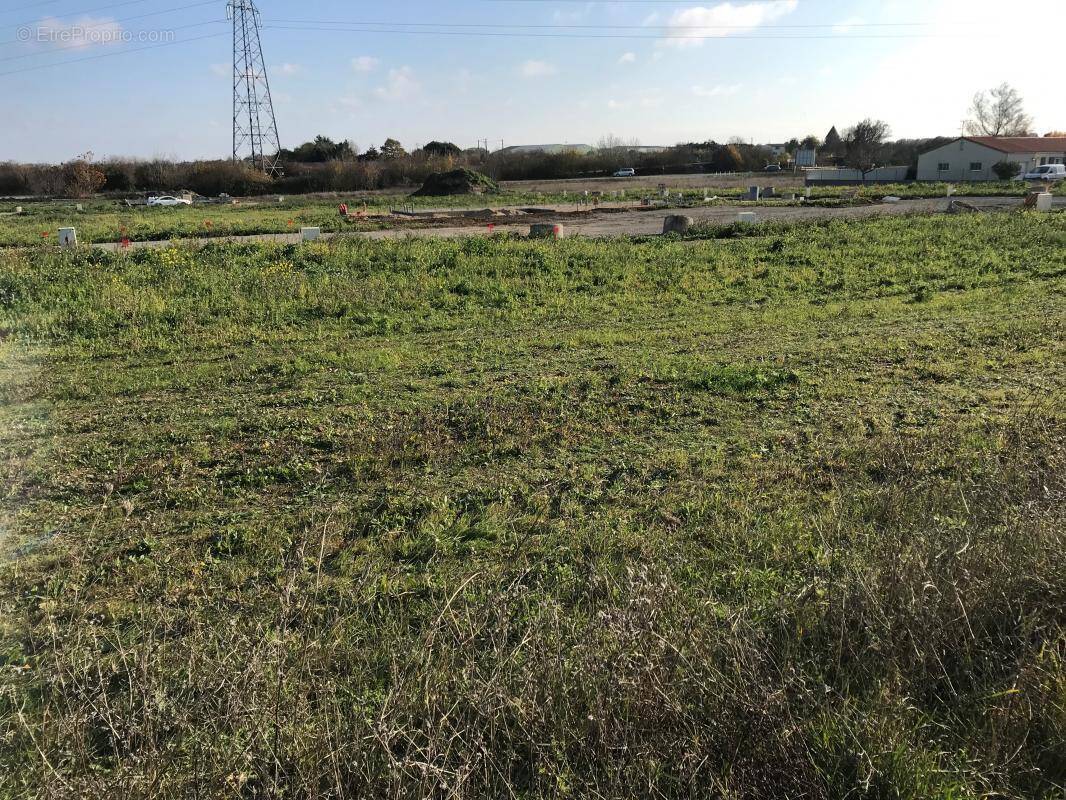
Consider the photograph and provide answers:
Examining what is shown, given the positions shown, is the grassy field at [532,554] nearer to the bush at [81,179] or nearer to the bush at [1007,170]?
the bush at [81,179]

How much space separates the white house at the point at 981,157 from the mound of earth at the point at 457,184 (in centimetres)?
4373

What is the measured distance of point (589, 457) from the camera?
18.6 feet

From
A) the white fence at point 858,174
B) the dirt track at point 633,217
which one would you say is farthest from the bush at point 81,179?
the white fence at point 858,174

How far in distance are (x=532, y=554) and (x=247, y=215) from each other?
34.0 meters

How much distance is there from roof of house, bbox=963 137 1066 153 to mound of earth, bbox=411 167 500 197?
4721 centimetres

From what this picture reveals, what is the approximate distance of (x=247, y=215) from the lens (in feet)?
112

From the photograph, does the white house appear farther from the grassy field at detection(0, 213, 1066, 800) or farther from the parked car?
the grassy field at detection(0, 213, 1066, 800)

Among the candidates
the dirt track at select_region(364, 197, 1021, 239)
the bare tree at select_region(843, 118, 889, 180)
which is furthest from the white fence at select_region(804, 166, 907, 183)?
the dirt track at select_region(364, 197, 1021, 239)

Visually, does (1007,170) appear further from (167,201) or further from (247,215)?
(167,201)

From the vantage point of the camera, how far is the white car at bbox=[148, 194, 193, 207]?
46781 millimetres

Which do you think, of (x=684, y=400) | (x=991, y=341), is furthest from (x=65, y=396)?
(x=991, y=341)

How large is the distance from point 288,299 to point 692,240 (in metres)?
11.2

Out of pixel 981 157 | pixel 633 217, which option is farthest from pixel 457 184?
pixel 981 157

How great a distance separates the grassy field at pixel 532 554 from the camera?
2406 millimetres
